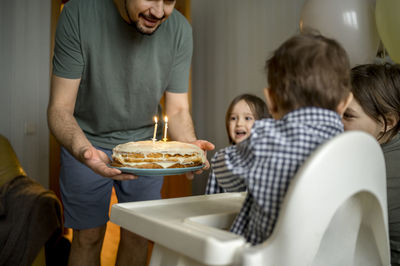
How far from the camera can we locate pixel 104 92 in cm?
163

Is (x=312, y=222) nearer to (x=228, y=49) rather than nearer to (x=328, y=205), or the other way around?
(x=328, y=205)

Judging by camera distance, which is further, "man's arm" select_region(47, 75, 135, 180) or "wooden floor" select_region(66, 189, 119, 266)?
"wooden floor" select_region(66, 189, 119, 266)

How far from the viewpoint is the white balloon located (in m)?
1.67

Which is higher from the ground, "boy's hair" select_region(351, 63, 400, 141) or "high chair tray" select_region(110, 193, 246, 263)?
"boy's hair" select_region(351, 63, 400, 141)

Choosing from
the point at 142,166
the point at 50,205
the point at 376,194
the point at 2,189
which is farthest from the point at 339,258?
the point at 2,189

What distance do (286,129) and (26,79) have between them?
3.49 m

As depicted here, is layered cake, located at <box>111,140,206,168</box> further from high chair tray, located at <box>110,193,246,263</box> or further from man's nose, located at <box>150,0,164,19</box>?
man's nose, located at <box>150,0,164,19</box>

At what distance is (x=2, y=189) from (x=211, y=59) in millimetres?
2029

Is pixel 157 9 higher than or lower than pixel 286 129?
higher

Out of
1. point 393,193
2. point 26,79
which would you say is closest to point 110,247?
point 26,79

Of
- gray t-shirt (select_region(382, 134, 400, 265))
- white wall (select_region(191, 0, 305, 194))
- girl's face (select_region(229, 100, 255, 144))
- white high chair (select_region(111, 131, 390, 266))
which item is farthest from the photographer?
white wall (select_region(191, 0, 305, 194))

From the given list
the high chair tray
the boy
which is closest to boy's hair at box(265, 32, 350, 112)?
the boy

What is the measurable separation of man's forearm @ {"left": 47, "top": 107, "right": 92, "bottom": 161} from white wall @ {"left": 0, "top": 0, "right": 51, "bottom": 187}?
Answer: 2279 millimetres

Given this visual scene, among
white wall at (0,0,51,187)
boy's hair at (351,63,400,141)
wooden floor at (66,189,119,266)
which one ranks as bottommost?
wooden floor at (66,189,119,266)
